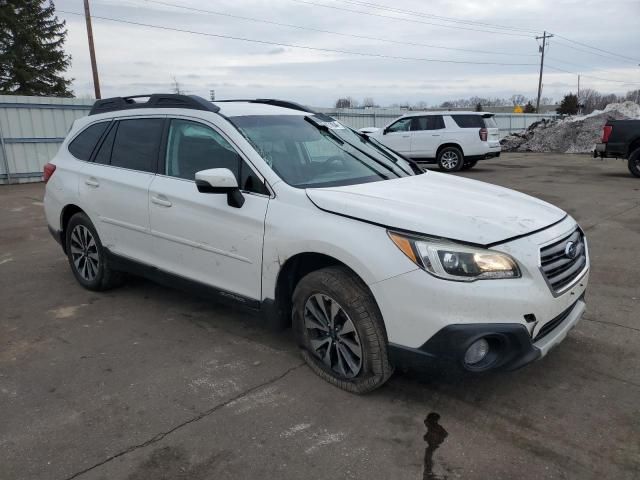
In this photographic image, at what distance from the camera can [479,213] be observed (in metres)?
3.12

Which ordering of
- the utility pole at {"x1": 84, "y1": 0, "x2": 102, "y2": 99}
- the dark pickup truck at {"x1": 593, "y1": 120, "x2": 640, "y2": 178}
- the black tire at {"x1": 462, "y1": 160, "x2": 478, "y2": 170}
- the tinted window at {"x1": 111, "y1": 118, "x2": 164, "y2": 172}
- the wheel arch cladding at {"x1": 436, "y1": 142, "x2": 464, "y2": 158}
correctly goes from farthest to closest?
the utility pole at {"x1": 84, "y1": 0, "x2": 102, "y2": 99} < the black tire at {"x1": 462, "y1": 160, "x2": 478, "y2": 170} < the wheel arch cladding at {"x1": 436, "y1": 142, "x2": 464, "y2": 158} < the dark pickup truck at {"x1": 593, "y1": 120, "x2": 640, "y2": 178} < the tinted window at {"x1": 111, "y1": 118, "x2": 164, "y2": 172}

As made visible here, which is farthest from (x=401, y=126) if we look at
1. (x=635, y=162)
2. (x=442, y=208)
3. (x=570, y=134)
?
(x=442, y=208)

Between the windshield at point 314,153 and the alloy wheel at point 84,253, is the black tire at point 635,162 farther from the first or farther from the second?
the alloy wheel at point 84,253

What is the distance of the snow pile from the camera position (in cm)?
2402

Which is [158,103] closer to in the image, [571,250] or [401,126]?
[571,250]

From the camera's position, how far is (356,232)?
3.03 m

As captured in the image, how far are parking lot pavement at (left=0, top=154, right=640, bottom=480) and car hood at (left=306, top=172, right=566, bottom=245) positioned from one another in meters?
0.95

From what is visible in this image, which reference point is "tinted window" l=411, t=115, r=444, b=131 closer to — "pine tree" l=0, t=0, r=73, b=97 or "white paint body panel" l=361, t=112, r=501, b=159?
"white paint body panel" l=361, t=112, r=501, b=159

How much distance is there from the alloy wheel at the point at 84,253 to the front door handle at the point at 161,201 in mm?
1182

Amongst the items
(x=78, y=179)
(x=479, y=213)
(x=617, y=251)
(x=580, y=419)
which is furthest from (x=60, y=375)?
(x=617, y=251)

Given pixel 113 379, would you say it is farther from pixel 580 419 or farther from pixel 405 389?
pixel 580 419

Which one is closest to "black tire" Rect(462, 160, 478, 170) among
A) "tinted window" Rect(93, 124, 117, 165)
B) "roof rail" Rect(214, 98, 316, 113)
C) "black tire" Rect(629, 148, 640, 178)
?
"black tire" Rect(629, 148, 640, 178)

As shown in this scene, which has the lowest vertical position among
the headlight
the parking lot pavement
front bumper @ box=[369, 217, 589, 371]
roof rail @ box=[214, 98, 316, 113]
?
the parking lot pavement

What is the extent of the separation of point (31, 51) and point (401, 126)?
89.2 feet
